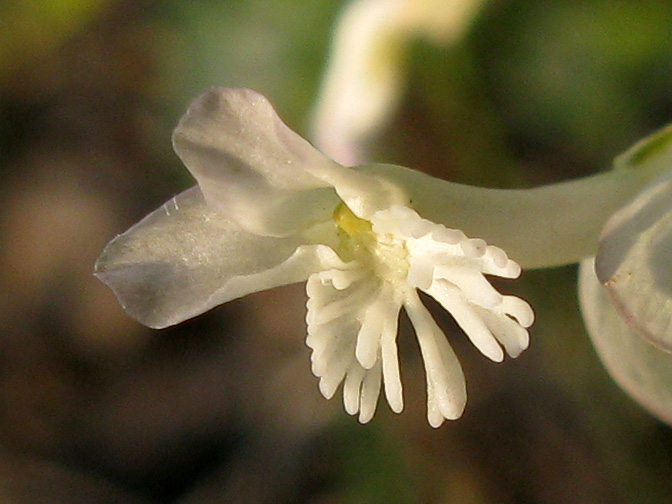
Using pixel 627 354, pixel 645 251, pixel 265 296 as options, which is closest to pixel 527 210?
pixel 645 251

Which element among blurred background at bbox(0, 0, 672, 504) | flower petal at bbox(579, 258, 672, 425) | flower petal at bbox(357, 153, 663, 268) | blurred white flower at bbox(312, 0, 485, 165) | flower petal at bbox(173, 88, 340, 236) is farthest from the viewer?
blurred background at bbox(0, 0, 672, 504)

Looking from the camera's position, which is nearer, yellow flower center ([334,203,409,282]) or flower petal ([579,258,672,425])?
yellow flower center ([334,203,409,282])

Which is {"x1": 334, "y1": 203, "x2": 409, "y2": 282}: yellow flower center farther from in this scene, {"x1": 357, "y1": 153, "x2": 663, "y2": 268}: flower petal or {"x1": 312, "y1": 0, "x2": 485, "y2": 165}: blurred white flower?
{"x1": 312, "y1": 0, "x2": 485, "y2": 165}: blurred white flower

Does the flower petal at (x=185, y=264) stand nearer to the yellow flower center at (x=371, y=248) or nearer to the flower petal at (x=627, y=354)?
the yellow flower center at (x=371, y=248)

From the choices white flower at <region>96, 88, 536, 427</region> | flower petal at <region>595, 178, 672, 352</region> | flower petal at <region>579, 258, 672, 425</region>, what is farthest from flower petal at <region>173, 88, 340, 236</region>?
flower petal at <region>579, 258, 672, 425</region>

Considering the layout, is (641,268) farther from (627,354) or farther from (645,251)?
(627,354)

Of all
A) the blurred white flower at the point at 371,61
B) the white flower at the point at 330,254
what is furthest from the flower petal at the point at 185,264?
the blurred white flower at the point at 371,61
